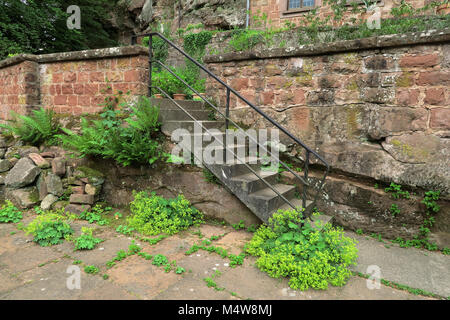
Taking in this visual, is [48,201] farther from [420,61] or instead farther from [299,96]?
[420,61]

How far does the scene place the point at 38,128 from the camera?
5000 mm

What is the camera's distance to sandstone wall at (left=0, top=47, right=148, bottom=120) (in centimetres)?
457

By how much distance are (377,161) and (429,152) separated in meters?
0.57

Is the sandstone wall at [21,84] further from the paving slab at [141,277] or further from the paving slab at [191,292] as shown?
the paving slab at [191,292]

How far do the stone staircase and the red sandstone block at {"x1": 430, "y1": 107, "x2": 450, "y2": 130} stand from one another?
1.74 m

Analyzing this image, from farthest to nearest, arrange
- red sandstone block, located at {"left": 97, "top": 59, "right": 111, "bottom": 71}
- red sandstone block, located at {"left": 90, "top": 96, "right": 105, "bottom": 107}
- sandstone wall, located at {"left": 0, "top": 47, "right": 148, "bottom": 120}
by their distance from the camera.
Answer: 1. red sandstone block, located at {"left": 90, "top": 96, "right": 105, "bottom": 107}
2. red sandstone block, located at {"left": 97, "top": 59, "right": 111, "bottom": 71}
3. sandstone wall, located at {"left": 0, "top": 47, "right": 148, "bottom": 120}

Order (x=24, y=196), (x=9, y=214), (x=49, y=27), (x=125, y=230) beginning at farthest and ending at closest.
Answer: (x=49, y=27) < (x=24, y=196) < (x=9, y=214) < (x=125, y=230)

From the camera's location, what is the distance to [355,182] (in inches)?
151

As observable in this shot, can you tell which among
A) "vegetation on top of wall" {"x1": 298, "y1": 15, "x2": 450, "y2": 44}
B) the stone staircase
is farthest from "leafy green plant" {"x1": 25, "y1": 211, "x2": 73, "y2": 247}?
Answer: "vegetation on top of wall" {"x1": 298, "y1": 15, "x2": 450, "y2": 44}

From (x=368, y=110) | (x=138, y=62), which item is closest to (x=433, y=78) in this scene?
(x=368, y=110)

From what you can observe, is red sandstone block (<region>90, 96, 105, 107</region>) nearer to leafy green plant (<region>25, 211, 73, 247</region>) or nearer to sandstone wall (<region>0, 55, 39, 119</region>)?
sandstone wall (<region>0, 55, 39, 119</region>)

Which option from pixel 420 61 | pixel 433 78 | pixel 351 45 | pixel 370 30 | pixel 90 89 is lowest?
pixel 90 89

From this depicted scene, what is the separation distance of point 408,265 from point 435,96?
2024 millimetres

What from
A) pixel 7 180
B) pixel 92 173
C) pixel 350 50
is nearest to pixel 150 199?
pixel 92 173
